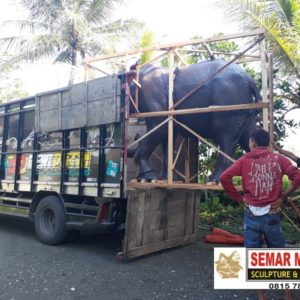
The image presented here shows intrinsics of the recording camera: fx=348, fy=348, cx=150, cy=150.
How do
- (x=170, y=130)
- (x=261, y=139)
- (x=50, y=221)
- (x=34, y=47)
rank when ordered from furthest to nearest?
(x=34, y=47) → (x=50, y=221) → (x=170, y=130) → (x=261, y=139)

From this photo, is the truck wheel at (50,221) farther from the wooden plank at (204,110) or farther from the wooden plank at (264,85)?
the wooden plank at (264,85)

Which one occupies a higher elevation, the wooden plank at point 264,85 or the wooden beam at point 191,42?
the wooden beam at point 191,42

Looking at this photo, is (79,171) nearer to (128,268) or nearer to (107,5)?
(128,268)

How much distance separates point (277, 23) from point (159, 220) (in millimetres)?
5134

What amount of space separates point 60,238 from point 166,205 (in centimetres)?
198

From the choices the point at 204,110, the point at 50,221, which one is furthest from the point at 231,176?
the point at 50,221

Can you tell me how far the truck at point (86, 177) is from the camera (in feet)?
17.8

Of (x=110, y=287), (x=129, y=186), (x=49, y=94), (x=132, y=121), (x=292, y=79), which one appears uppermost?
(x=292, y=79)

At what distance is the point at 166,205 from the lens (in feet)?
18.9

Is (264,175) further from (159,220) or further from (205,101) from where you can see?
(159,220)

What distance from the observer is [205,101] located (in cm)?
553

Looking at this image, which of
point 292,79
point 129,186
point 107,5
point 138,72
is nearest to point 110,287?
point 129,186

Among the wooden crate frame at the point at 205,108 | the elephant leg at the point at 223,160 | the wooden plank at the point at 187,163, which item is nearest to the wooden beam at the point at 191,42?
the wooden crate frame at the point at 205,108

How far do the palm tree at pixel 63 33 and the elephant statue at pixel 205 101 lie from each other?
28.8 ft
